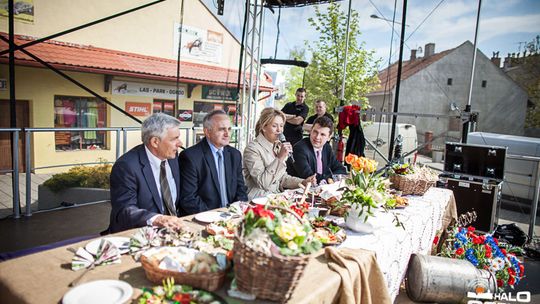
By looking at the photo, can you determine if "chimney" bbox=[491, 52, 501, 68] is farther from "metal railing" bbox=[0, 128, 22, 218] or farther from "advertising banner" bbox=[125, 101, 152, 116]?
"metal railing" bbox=[0, 128, 22, 218]

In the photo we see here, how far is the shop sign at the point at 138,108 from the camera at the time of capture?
8.77 metres

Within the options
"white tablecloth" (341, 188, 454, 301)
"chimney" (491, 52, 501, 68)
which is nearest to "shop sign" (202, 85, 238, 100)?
"white tablecloth" (341, 188, 454, 301)

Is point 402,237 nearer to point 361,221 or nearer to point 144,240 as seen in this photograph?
point 361,221

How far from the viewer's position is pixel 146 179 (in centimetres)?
223

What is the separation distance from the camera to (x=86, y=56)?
6.90m

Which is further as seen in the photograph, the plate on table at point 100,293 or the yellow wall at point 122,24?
the yellow wall at point 122,24

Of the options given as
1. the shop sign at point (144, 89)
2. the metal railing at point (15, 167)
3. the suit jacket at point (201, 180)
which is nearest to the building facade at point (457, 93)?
the shop sign at point (144, 89)

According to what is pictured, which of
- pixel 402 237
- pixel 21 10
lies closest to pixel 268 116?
pixel 402 237

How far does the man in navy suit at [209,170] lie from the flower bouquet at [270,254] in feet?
5.02

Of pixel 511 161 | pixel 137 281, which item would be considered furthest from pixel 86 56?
pixel 511 161

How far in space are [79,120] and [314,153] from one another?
647 centimetres

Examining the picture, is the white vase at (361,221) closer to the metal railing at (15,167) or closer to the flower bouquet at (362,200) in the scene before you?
the flower bouquet at (362,200)

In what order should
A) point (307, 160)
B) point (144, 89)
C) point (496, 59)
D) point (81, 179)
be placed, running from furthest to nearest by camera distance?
point (496, 59) < point (144, 89) < point (81, 179) < point (307, 160)

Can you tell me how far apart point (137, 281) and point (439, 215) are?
284 centimetres
